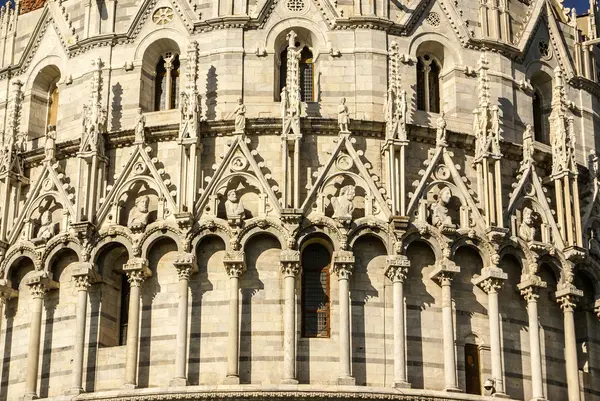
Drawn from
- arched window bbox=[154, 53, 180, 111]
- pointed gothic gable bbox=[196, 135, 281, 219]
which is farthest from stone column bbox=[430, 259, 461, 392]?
arched window bbox=[154, 53, 180, 111]

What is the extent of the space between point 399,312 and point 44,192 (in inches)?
312

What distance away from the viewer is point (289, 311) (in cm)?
2772

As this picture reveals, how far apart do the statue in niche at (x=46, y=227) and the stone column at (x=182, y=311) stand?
117 inches

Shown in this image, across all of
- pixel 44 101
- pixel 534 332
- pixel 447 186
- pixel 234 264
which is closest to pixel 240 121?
pixel 234 264

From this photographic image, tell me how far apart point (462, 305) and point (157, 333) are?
240 inches

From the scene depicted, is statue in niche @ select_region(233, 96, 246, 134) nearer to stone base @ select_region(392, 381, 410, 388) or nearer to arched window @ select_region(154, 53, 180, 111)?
arched window @ select_region(154, 53, 180, 111)

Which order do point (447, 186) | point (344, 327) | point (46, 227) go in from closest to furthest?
point (344, 327) → point (447, 186) → point (46, 227)

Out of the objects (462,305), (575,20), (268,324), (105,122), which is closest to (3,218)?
(105,122)

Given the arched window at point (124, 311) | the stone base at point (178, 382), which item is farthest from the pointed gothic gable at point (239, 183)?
the stone base at point (178, 382)

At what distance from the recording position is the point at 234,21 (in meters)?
30.6

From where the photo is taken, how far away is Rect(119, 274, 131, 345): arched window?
28.9 meters

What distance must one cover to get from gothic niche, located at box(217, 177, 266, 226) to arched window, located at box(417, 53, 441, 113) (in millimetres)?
4406

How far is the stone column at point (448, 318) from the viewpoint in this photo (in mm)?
27828

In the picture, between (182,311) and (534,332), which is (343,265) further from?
(534,332)
